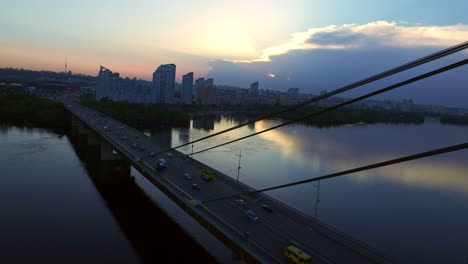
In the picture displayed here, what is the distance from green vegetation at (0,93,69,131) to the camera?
15148 millimetres

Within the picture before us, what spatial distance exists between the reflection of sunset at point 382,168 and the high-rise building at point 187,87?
2122 cm

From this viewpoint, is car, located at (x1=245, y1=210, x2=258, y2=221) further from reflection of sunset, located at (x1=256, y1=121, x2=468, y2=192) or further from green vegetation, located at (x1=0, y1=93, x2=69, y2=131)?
green vegetation, located at (x1=0, y1=93, x2=69, y2=131)

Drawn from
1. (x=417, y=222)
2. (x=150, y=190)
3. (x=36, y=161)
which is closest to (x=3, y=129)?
(x=36, y=161)

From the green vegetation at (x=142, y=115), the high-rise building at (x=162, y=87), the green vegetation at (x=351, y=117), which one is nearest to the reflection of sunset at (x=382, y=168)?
the green vegetation at (x=142, y=115)

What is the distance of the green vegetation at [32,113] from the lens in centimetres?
1515

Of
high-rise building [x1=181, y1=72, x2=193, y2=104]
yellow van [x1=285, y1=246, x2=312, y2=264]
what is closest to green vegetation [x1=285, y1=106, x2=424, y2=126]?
high-rise building [x1=181, y1=72, x2=193, y2=104]

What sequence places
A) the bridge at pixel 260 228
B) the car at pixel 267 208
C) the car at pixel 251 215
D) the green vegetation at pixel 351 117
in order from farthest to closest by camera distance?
the green vegetation at pixel 351 117 < the car at pixel 267 208 < the car at pixel 251 215 < the bridge at pixel 260 228

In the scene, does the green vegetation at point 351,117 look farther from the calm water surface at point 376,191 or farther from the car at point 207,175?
the car at point 207,175

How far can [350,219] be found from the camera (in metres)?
5.61

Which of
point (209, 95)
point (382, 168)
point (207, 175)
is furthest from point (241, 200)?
point (209, 95)

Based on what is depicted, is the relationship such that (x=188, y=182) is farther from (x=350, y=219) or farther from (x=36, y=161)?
(x=36, y=161)

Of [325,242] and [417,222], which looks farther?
[417,222]

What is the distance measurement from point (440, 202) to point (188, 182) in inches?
239

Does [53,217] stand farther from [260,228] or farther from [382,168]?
[382,168]
